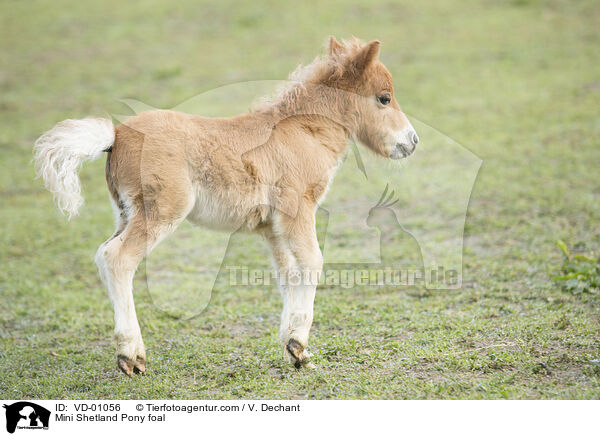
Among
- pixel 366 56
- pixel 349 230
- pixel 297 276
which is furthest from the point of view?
pixel 349 230

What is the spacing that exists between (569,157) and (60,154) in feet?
24.9

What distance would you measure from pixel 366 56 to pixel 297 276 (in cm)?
172

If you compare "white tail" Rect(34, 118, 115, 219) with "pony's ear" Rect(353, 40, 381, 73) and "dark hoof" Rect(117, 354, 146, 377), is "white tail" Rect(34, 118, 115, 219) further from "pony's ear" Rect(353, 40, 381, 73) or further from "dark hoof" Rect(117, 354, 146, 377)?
"pony's ear" Rect(353, 40, 381, 73)

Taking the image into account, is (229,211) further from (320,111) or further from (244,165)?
(320,111)

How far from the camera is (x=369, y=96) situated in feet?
16.0

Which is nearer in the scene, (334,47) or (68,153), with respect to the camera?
(68,153)

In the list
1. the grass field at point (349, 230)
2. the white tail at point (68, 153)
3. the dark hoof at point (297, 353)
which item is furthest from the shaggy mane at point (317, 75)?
the grass field at point (349, 230)

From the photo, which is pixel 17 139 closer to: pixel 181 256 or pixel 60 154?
pixel 181 256

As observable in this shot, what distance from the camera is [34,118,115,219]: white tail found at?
4160 millimetres

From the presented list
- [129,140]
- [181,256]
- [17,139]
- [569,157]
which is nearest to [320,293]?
[181,256]

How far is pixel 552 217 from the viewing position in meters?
7.52

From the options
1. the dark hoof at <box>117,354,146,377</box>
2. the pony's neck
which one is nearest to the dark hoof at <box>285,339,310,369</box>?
the dark hoof at <box>117,354,146,377</box>
